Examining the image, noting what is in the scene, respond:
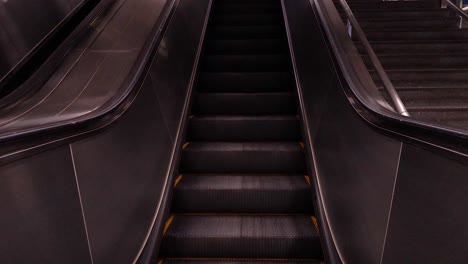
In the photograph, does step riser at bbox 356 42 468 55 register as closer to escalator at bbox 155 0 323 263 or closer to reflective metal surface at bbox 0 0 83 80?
escalator at bbox 155 0 323 263

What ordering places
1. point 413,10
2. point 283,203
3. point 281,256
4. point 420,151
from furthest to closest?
point 413,10 → point 283,203 → point 281,256 → point 420,151

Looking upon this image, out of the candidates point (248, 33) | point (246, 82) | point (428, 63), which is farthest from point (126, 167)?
point (428, 63)

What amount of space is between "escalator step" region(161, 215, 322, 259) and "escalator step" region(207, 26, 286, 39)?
9.25ft

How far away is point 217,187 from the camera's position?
269cm

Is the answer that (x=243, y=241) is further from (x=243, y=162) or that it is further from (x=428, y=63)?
(x=428, y=63)

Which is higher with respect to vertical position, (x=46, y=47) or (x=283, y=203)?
(x=46, y=47)

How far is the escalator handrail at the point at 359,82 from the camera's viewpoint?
1.14 m

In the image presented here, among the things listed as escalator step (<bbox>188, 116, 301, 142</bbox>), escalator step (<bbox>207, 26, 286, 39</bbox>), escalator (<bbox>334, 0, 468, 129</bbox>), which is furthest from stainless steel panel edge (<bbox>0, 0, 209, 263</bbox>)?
escalator (<bbox>334, 0, 468, 129</bbox>)

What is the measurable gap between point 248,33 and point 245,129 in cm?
185

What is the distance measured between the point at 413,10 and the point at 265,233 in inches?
169

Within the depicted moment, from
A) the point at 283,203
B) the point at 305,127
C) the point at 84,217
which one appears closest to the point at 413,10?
the point at 305,127

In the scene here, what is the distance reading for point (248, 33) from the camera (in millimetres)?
4652

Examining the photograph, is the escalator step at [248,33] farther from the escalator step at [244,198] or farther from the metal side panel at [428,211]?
the metal side panel at [428,211]

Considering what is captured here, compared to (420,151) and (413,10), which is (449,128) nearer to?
(420,151)
